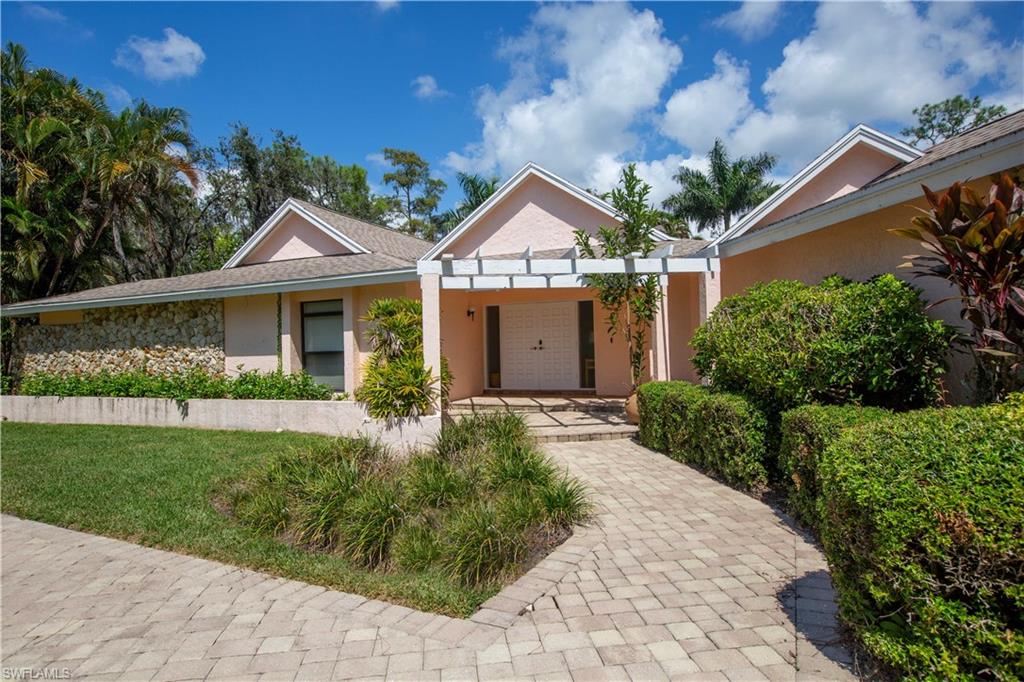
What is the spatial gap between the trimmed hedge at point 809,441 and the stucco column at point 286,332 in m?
10.9

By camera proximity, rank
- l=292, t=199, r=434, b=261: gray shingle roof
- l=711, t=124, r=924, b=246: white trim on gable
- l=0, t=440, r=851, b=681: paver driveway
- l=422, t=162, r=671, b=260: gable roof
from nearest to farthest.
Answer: l=0, t=440, r=851, b=681: paver driveway, l=711, t=124, r=924, b=246: white trim on gable, l=422, t=162, r=671, b=260: gable roof, l=292, t=199, r=434, b=261: gray shingle roof

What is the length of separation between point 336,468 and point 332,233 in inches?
441

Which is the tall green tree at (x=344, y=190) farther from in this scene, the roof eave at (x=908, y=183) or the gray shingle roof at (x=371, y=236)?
the roof eave at (x=908, y=183)

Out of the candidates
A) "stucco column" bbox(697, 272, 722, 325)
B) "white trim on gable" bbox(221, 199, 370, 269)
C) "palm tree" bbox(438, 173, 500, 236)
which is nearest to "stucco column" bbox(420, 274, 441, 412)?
"stucco column" bbox(697, 272, 722, 325)

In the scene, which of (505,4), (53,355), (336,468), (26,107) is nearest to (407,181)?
(26,107)

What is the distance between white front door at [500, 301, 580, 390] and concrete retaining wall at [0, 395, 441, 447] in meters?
5.64

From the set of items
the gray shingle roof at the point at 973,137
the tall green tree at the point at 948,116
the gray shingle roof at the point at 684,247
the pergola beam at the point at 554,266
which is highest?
the tall green tree at the point at 948,116

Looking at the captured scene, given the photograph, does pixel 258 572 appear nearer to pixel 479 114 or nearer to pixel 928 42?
pixel 928 42

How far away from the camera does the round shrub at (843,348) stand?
5.41 metres

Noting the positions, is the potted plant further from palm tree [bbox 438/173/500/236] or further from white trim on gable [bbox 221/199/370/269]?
palm tree [bbox 438/173/500/236]

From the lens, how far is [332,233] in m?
15.9

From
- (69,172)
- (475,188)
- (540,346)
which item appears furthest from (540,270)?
(69,172)

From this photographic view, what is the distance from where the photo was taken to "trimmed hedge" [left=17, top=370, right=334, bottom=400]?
1168 centimetres

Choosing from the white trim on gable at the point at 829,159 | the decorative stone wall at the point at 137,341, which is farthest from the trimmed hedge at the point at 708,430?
the decorative stone wall at the point at 137,341
